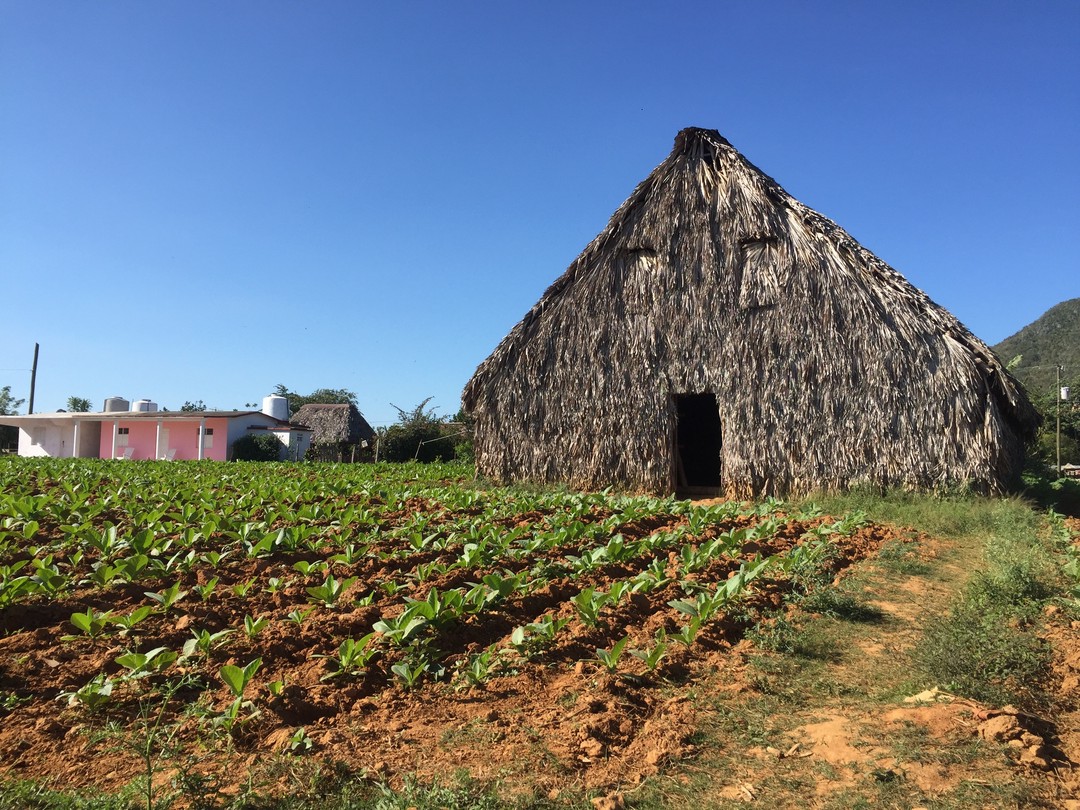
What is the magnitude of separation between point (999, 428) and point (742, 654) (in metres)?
7.72

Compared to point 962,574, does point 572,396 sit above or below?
above

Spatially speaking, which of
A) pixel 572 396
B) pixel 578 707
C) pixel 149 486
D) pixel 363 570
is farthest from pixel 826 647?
pixel 149 486

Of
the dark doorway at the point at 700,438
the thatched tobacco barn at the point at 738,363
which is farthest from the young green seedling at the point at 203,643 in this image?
the dark doorway at the point at 700,438

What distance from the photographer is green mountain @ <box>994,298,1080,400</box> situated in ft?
143

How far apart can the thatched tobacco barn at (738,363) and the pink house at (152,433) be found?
73.3ft

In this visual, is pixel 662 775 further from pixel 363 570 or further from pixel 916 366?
pixel 916 366

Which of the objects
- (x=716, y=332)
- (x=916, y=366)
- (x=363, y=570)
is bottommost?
(x=363, y=570)

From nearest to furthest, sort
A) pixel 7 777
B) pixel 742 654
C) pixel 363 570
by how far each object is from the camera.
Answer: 1. pixel 7 777
2. pixel 742 654
3. pixel 363 570

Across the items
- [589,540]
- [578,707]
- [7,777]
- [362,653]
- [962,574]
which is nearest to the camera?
[7,777]

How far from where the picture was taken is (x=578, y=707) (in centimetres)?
320

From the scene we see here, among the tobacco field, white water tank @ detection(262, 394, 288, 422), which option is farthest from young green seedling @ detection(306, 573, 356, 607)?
white water tank @ detection(262, 394, 288, 422)

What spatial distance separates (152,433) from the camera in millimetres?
33750

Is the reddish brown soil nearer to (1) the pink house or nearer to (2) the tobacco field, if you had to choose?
(2) the tobacco field

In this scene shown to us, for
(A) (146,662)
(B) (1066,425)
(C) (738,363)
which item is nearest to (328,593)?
(A) (146,662)
